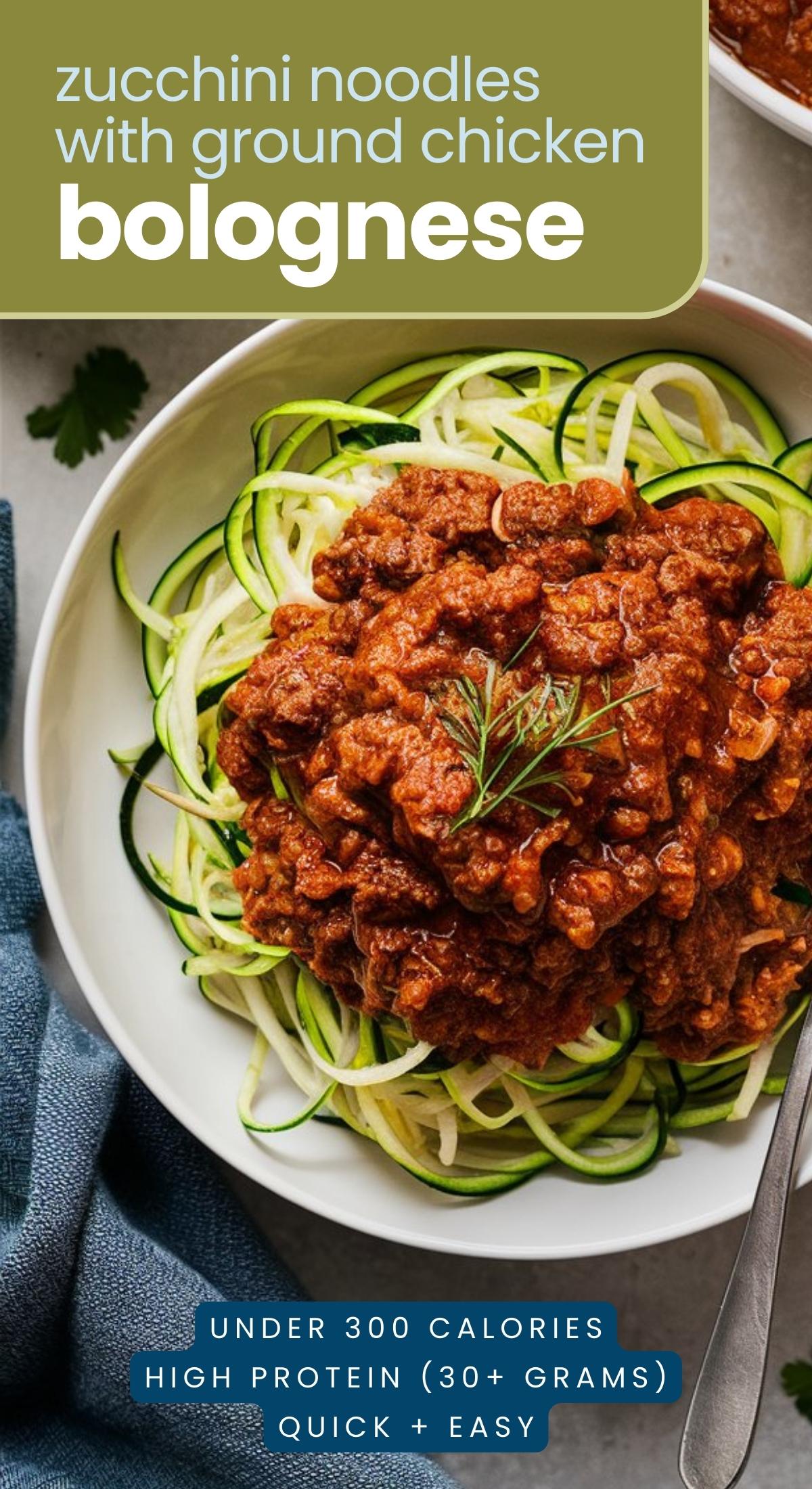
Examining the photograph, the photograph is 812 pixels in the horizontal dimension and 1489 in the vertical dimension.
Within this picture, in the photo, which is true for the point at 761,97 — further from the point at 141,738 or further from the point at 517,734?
the point at 141,738

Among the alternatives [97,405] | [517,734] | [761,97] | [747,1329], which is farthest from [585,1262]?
[761,97]

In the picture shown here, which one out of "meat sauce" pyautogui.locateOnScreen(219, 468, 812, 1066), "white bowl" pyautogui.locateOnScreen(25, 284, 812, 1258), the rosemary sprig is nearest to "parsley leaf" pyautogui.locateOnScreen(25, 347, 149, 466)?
"white bowl" pyautogui.locateOnScreen(25, 284, 812, 1258)

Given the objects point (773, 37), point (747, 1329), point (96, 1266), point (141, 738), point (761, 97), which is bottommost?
point (96, 1266)

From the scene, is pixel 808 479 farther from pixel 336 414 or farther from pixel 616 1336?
Result: pixel 616 1336

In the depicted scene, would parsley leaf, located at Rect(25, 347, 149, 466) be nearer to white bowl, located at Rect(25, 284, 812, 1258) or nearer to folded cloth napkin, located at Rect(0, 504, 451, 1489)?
folded cloth napkin, located at Rect(0, 504, 451, 1489)

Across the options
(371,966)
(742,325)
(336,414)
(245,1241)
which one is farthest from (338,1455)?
(742,325)

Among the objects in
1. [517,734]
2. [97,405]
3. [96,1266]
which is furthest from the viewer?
[97,405]
